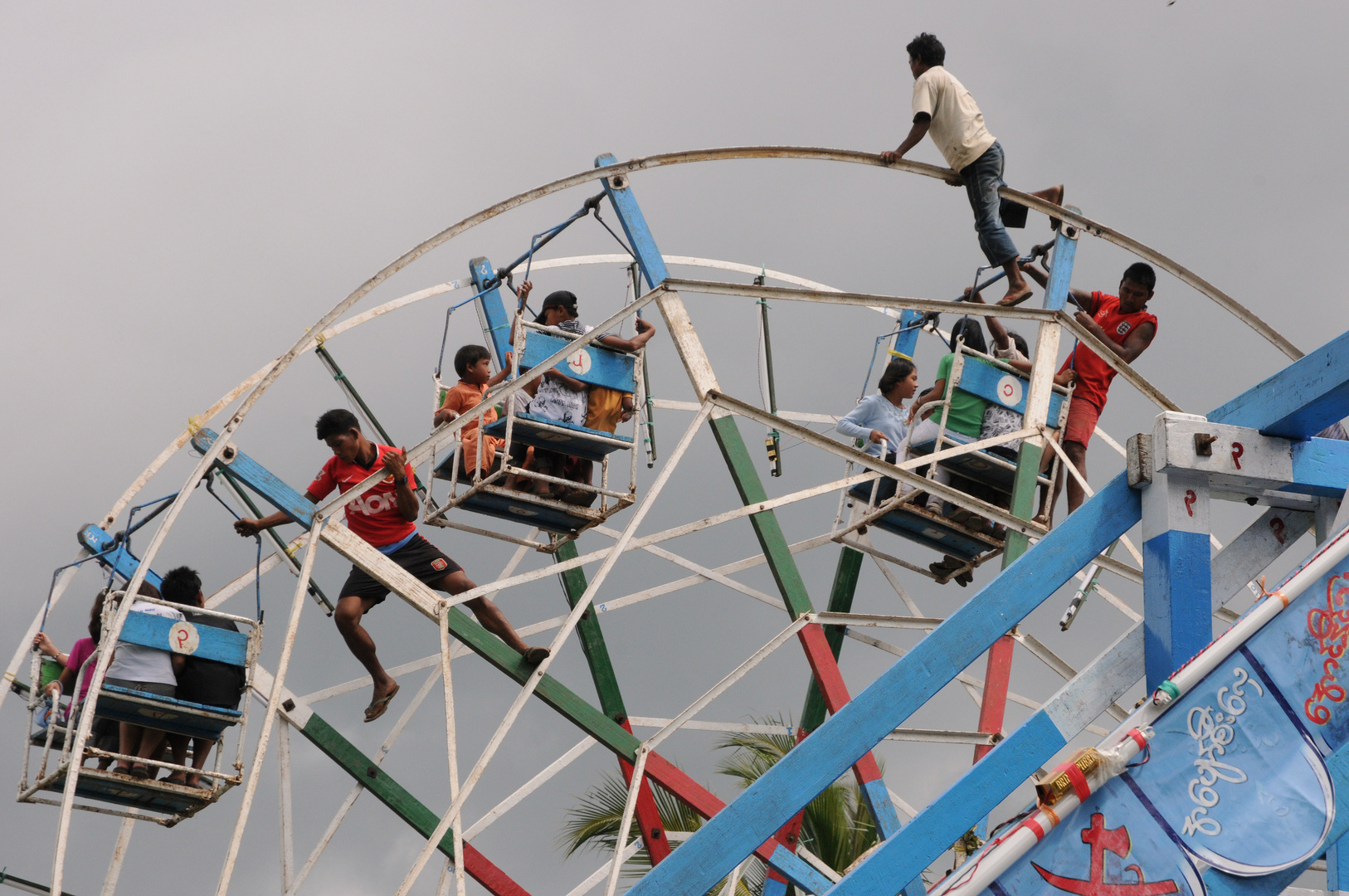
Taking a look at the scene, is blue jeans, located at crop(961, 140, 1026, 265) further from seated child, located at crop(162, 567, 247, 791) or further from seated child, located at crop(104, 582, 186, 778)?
seated child, located at crop(104, 582, 186, 778)

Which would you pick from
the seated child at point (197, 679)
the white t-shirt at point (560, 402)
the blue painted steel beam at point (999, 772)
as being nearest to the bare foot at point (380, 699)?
the seated child at point (197, 679)

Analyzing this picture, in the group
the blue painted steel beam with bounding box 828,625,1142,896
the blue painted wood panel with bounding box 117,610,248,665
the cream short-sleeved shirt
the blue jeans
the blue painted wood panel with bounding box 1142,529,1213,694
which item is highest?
the cream short-sleeved shirt

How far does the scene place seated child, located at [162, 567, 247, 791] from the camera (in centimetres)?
1057

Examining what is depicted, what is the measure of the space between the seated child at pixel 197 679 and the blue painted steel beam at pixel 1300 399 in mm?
7310

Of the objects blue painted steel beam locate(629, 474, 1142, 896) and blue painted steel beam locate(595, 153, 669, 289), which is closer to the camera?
blue painted steel beam locate(629, 474, 1142, 896)

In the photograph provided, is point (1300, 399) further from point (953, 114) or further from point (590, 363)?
point (953, 114)

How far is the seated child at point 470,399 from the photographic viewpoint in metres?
11.8

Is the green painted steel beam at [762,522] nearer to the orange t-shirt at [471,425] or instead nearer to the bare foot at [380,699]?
the orange t-shirt at [471,425]

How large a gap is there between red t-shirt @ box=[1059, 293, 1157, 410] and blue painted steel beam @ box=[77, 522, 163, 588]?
7.40 metres

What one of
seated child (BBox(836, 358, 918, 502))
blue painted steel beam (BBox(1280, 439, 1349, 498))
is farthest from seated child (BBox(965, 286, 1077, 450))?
blue painted steel beam (BBox(1280, 439, 1349, 498))

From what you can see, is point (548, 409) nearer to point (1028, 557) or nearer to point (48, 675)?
point (48, 675)

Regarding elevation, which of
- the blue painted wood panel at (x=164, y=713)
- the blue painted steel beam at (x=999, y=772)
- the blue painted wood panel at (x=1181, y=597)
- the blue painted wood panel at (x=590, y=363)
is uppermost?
the blue painted wood panel at (x=590, y=363)

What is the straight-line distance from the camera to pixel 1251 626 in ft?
15.8

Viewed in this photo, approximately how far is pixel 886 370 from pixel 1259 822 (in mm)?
8803
